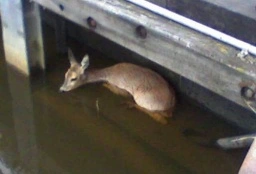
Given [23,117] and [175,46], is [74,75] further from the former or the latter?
[175,46]

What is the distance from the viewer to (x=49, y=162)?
3.66 m

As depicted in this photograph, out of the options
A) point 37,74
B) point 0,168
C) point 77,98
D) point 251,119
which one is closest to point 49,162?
point 0,168

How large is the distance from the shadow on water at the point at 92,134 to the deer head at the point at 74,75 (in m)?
0.07

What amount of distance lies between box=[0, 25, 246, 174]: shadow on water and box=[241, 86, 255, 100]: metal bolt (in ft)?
2.51

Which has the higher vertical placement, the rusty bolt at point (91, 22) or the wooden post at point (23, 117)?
the rusty bolt at point (91, 22)

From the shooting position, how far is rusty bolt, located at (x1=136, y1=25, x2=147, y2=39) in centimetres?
328

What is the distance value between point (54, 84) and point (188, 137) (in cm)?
110

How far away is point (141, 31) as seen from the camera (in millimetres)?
3309

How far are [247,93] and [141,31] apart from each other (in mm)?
746

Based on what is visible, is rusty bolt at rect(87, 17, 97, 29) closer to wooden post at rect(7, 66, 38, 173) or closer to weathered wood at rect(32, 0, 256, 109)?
weathered wood at rect(32, 0, 256, 109)

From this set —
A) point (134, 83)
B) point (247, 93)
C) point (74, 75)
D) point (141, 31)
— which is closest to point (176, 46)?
point (141, 31)

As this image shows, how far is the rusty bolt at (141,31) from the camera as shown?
328cm

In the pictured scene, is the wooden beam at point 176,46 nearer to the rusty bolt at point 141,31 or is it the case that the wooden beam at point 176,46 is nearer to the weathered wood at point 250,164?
the rusty bolt at point 141,31

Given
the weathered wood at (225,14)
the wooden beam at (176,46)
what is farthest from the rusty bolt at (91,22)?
the weathered wood at (225,14)
